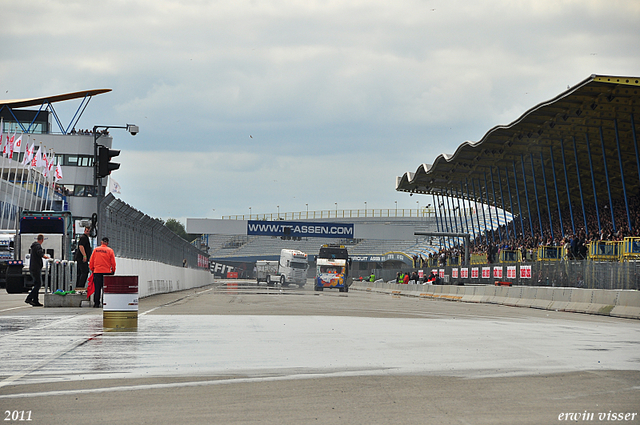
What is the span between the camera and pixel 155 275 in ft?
109

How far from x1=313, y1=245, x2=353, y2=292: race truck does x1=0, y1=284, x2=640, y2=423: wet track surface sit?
49.2m

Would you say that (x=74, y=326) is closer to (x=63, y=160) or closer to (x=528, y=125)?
(x=528, y=125)

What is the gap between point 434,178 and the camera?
222ft

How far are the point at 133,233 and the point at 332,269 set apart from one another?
40.3m

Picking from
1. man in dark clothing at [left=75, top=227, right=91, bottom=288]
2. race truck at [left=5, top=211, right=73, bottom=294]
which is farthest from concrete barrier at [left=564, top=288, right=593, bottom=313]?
race truck at [left=5, top=211, right=73, bottom=294]

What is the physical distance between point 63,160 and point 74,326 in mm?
82771

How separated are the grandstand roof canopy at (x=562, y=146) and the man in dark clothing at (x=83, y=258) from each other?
2386cm

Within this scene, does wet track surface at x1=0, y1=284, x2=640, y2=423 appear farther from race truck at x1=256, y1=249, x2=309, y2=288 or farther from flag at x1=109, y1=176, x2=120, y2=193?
flag at x1=109, y1=176, x2=120, y2=193

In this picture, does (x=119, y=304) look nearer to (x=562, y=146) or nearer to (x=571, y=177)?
(x=562, y=146)

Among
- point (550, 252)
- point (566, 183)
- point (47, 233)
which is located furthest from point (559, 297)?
point (566, 183)

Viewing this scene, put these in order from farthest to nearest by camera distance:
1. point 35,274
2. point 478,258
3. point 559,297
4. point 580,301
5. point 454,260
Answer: point 454,260 → point 478,258 → point 559,297 → point 580,301 → point 35,274

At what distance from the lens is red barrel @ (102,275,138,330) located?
44.1ft

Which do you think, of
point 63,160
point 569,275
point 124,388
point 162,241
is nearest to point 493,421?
point 124,388

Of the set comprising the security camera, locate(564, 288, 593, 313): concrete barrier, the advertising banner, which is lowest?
locate(564, 288, 593, 313): concrete barrier
